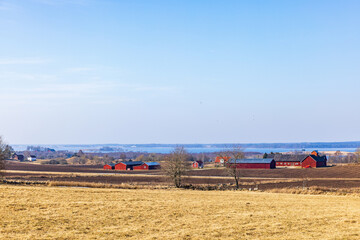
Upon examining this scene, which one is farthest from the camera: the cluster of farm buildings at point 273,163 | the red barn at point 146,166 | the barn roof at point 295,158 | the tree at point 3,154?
the red barn at point 146,166

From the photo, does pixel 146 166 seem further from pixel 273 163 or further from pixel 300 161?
pixel 300 161

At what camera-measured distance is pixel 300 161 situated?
151 m

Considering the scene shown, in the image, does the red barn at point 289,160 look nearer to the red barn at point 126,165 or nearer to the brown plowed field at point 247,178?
the brown plowed field at point 247,178

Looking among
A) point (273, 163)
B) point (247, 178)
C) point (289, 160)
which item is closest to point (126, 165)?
point (273, 163)

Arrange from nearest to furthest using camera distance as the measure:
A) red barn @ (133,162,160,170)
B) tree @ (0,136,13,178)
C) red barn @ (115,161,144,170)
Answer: tree @ (0,136,13,178), red barn @ (115,161,144,170), red barn @ (133,162,160,170)

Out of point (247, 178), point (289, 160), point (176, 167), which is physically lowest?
point (247, 178)

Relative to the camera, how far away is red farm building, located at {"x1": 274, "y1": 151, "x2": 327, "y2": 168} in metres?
150

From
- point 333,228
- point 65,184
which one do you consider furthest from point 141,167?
point 333,228

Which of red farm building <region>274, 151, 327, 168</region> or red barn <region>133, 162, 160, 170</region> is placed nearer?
red farm building <region>274, 151, 327, 168</region>

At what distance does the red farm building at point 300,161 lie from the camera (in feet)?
492

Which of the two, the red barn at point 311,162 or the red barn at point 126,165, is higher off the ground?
the red barn at point 311,162

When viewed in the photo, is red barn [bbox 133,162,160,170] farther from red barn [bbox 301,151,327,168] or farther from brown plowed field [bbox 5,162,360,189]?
red barn [bbox 301,151,327,168]

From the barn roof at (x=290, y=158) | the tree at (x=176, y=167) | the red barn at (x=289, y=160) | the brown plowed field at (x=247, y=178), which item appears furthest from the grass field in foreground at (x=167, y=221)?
the barn roof at (x=290, y=158)

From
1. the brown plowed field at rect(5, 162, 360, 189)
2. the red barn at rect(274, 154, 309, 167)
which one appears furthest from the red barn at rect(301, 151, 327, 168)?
the brown plowed field at rect(5, 162, 360, 189)
